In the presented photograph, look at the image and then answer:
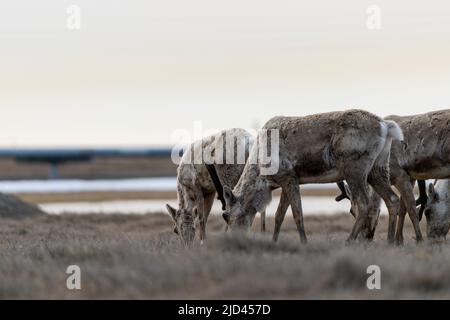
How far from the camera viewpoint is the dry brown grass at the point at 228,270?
10.8 meters

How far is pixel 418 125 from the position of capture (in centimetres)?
1789

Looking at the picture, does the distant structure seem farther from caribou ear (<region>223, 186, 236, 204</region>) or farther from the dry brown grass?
the dry brown grass

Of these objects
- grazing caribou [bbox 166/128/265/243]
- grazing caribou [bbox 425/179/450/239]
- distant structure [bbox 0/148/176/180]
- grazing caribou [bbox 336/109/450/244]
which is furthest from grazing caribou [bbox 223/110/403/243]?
distant structure [bbox 0/148/176/180]

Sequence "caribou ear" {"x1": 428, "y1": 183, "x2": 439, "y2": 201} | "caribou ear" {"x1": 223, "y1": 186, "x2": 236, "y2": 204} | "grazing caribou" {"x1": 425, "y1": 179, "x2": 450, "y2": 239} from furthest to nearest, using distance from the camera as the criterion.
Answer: "caribou ear" {"x1": 428, "y1": 183, "x2": 439, "y2": 201} < "grazing caribou" {"x1": 425, "y1": 179, "x2": 450, "y2": 239} < "caribou ear" {"x1": 223, "y1": 186, "x2": 236, "y2": 204}

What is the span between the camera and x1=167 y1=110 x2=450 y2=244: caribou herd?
15398 mm

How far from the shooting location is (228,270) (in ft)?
37.3

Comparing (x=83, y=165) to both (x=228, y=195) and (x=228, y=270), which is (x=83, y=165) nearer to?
(x=228, y=195)

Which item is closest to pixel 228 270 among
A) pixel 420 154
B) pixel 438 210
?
pixel 420 154

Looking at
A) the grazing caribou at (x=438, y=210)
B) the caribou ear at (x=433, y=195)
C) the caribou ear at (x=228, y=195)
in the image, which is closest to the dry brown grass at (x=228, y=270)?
the caribou ear at (x=228, y=195)

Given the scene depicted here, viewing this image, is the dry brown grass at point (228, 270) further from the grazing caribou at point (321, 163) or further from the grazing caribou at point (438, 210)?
the grazing caribou at point (438, 210)

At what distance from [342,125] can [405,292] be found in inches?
196

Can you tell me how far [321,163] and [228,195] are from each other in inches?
64.4

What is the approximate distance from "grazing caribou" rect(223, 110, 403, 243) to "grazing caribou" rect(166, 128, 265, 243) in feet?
4.34

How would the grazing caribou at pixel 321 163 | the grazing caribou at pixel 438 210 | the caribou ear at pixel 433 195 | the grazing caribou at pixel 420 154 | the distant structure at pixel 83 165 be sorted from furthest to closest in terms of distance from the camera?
the distant structure at pixel 83 165 → the caribou ear at pixel 433 195 → the grazing caribou at pixel 438 210 → the grazing caribou at pixel 420 154 → the grazing caribou at pixel 321 163
